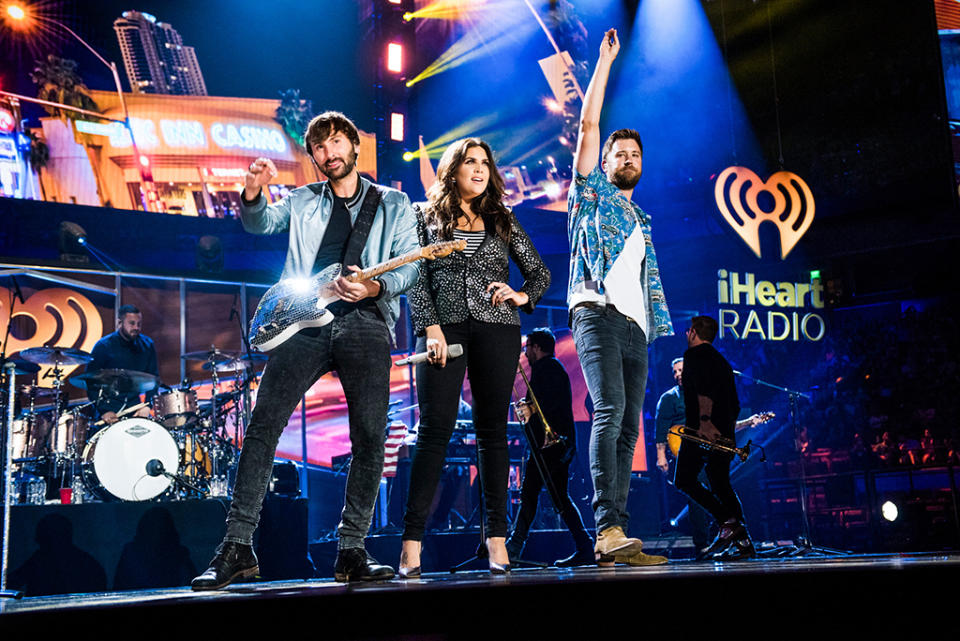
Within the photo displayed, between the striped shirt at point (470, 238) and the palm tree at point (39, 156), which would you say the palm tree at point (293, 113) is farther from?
the striped shirt at point (470, 238)

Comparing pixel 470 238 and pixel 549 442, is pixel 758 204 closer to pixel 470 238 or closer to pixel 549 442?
pixel 549 442

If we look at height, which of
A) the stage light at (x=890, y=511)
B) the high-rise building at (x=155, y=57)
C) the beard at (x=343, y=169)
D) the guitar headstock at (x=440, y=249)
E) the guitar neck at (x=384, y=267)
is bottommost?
the stage light at (x=890, y=511)

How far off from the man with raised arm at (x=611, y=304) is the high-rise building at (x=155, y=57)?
1005cm

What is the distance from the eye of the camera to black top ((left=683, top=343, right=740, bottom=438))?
6457 mm

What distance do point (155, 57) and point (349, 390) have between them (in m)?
11.0

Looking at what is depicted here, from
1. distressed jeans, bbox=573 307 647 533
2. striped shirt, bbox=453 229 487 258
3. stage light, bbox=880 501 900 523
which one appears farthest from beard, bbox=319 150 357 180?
stage light, bbox=880 501 900 523

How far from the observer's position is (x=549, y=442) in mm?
6609

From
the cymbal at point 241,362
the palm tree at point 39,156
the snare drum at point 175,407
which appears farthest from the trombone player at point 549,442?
the palm tree at point 39,156

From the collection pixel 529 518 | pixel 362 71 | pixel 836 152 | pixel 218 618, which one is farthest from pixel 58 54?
pixel 836 152

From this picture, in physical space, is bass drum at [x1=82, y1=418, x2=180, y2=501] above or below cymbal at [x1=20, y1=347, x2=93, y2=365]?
below

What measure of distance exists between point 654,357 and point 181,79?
8.55m

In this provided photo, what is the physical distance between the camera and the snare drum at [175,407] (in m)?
8.28

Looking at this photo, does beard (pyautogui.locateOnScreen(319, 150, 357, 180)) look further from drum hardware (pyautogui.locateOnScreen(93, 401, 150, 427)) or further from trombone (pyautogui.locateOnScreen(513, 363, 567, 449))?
drum hardware (pyautogui.locateOnScreen(93, 401, 150, 427))

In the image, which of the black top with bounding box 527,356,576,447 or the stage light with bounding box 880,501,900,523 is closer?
the black top with bounding box 527,356,576,447
